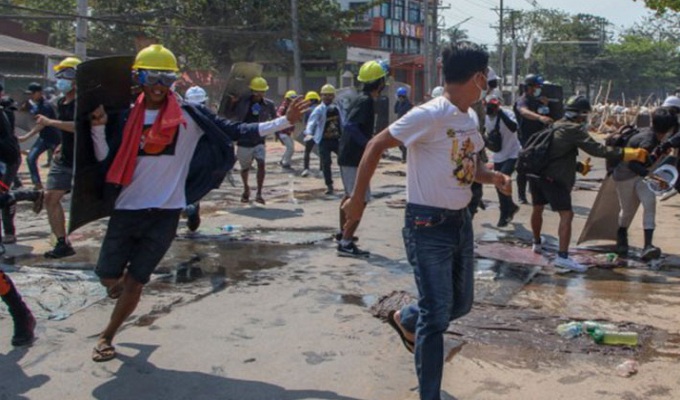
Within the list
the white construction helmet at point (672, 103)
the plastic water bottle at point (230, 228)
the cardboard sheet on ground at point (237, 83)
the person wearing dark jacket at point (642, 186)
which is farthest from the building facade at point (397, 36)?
the person wearing dark jacket at point (642, 186)

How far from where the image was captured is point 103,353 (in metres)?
4.65

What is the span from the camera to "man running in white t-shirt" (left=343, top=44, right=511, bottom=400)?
12.4 ft

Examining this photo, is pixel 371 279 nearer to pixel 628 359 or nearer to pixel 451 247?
pixel 628 359

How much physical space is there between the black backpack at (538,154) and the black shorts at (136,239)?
398 cm

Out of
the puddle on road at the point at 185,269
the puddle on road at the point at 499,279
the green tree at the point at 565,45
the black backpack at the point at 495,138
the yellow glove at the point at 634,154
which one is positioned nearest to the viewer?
the puddle on road at the point at 185,269

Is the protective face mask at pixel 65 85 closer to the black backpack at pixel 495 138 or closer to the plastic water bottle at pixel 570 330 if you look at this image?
the plastic water bottle at pixel 570 330

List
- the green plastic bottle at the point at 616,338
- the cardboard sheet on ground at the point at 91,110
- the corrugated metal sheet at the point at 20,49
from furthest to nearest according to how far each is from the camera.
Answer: the corrugated metal sheet at the point at 20,49 < the green plastic bottle at the point at 616,338 < the cardboard sheet on ground at the point at 91,110

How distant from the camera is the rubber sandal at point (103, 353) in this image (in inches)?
183

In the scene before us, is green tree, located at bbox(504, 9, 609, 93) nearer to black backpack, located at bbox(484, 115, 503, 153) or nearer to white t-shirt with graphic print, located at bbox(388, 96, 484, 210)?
black backpack, located at bbox(484, 115, 503, 153)

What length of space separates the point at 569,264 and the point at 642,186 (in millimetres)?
1225

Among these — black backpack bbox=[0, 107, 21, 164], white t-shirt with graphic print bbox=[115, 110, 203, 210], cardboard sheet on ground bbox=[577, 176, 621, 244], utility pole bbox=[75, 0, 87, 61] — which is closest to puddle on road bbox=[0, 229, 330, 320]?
black backpack bbox=[0, 107, 21, 164]

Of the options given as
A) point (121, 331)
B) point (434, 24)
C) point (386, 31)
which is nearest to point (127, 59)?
point (121, 331)

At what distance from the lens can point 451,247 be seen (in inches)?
151

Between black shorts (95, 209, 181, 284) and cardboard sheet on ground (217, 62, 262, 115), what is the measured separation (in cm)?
665
